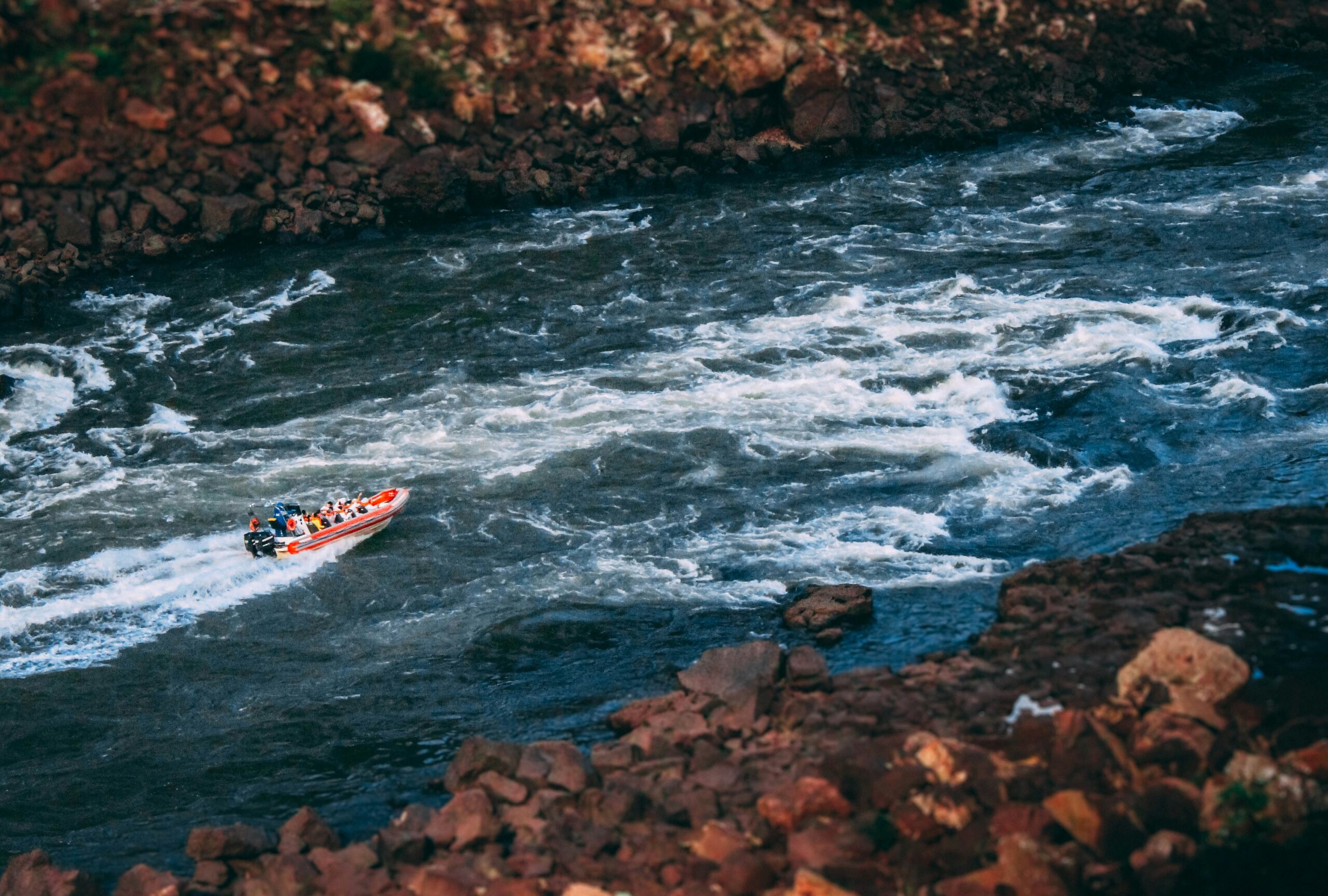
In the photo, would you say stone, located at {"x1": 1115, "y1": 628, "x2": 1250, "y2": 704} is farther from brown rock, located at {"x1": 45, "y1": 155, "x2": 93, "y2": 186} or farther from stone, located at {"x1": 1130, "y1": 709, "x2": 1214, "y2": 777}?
brown rock, located at {"x1": 45, "y1": 155, "x2": 93, "y2": 186}

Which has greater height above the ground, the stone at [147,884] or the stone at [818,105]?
the stone at [818,105]

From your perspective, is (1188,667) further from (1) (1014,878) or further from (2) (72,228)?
(2) (72,228)

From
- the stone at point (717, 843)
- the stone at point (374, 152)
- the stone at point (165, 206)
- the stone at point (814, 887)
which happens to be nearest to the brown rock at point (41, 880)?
the stone at point (717, 843)

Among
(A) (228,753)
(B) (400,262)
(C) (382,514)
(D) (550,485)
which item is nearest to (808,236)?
(B) (400,262)

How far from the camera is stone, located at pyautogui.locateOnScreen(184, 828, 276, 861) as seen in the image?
1568 cm

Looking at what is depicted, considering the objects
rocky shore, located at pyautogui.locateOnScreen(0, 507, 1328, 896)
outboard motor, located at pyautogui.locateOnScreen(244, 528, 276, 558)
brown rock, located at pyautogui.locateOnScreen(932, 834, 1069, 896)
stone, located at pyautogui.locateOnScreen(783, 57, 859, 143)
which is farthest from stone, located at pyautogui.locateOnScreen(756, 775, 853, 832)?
stone, located at pyautogui.locateOnScreen(783, 57, 859, 143)

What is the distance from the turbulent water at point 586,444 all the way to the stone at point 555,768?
169cm

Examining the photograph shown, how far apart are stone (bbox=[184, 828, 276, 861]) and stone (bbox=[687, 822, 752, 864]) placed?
5071mm

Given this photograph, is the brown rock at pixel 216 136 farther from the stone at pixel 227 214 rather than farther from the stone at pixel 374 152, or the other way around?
the stone at pixel 374 152

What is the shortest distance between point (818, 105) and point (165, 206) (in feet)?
60.8

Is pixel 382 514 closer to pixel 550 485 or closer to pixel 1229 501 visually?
pixel 550 485

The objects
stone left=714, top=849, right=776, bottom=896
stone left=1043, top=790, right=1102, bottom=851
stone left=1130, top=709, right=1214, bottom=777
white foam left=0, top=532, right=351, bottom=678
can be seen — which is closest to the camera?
stone left=1043, top=790, right=1102, bottom=851

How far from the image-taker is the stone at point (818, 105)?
4138cm

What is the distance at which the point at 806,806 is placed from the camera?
45.9 feet
